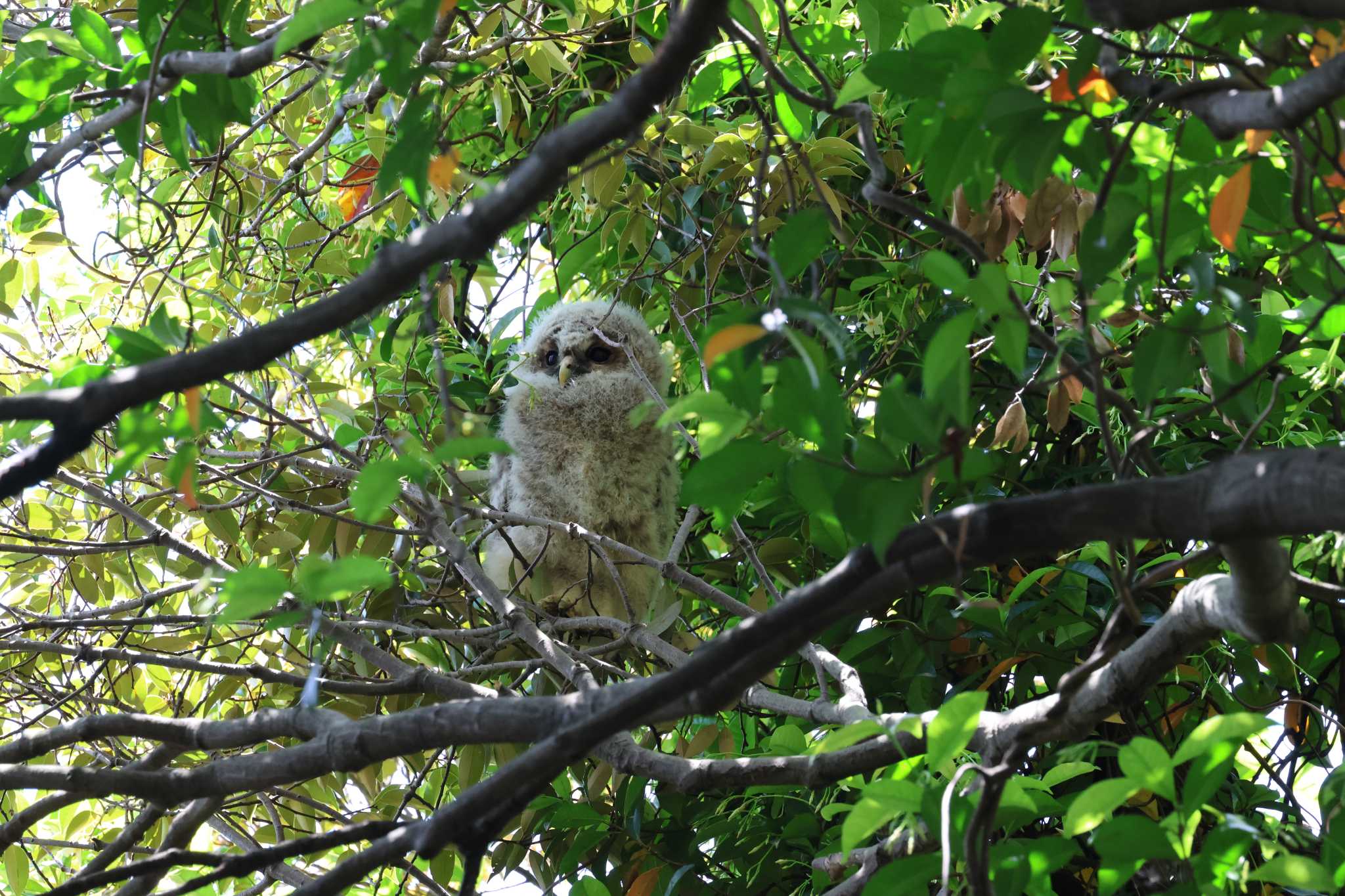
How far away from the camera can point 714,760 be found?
161cm

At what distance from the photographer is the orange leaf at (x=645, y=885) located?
247cm

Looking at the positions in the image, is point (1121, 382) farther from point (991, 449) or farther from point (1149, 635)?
point (1149, 635)

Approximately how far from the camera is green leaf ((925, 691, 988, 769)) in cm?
117

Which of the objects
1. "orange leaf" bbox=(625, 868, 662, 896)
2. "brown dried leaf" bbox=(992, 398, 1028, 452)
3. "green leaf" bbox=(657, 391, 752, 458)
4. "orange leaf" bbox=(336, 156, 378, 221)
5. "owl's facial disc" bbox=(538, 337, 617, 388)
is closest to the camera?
"green leaf" bbox=(657, 391, 752, 458)

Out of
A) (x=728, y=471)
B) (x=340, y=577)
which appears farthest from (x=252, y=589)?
(x=728, y=471)

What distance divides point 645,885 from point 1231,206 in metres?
1.79

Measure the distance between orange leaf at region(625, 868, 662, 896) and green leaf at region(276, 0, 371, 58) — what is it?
1844 mm

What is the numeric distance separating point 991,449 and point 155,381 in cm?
180

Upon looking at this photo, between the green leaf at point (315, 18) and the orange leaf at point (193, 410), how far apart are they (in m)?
0.34

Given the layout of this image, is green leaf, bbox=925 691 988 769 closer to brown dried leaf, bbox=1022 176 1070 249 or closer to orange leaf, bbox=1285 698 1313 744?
brown dried leaf, bbox=1022 176 1070 249

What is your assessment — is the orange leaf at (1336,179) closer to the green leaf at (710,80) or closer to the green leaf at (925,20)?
the green leaf at (925,20)

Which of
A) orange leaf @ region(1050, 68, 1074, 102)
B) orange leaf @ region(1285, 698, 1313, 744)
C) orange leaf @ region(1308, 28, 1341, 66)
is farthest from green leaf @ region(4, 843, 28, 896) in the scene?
orange leaf @ region(1308, 28, 1341, 66)

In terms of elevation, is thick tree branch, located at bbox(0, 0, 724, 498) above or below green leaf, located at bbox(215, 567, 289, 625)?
above

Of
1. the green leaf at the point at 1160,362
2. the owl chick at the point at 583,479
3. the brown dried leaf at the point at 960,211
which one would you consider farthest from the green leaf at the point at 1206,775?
the owl chick at the point at 583,479
